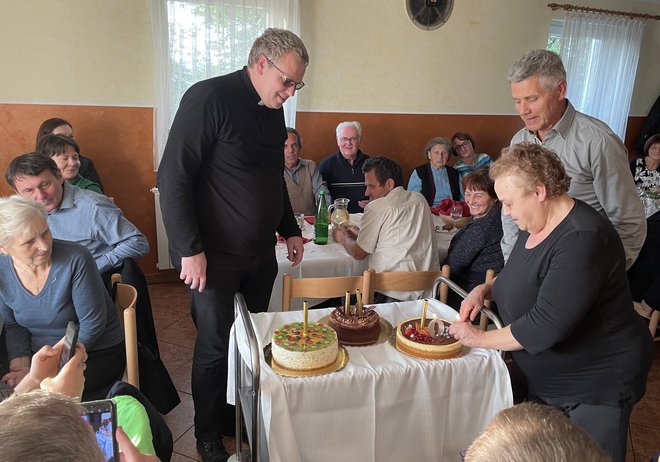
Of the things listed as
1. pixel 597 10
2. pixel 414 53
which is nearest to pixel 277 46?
pixel 414 53

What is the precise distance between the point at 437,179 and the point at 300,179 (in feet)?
4.08

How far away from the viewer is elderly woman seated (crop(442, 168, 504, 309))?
2393 mm

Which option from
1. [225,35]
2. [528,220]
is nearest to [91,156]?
[225,35]

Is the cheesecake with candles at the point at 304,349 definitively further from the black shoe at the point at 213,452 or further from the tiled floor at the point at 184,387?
the tiled floor at the point at 184,387

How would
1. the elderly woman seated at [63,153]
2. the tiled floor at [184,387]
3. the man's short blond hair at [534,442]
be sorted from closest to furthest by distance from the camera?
the man's short blond hair at [534,442]
the tiled floor at [184,387]
the elderly woman seated at [63,153]

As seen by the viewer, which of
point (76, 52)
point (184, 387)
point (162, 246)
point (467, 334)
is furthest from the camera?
point (162, 246)

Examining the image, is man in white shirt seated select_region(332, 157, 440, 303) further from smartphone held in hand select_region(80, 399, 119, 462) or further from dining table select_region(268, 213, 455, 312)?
smartphone held in hand select_region(80, 399, 119, 462)

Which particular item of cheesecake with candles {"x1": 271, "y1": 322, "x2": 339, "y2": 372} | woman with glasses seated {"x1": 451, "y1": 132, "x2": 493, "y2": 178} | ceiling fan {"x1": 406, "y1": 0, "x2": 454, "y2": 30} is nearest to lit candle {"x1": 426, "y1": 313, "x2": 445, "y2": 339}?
cheesecake with candles {"x1": 271, "y1": 322, "x2": 339, "y2": 372}

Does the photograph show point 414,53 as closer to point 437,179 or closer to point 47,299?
point 437,179

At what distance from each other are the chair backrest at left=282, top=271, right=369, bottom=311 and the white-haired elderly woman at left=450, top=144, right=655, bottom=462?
1.84ft

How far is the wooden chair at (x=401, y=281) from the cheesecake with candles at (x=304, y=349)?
52 cm

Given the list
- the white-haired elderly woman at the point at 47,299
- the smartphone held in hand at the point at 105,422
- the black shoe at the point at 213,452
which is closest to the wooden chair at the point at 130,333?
the white-haired elderly woman at the point at 47,299

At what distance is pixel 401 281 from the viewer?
2084 mm

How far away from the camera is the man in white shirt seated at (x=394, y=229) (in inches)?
96.0
